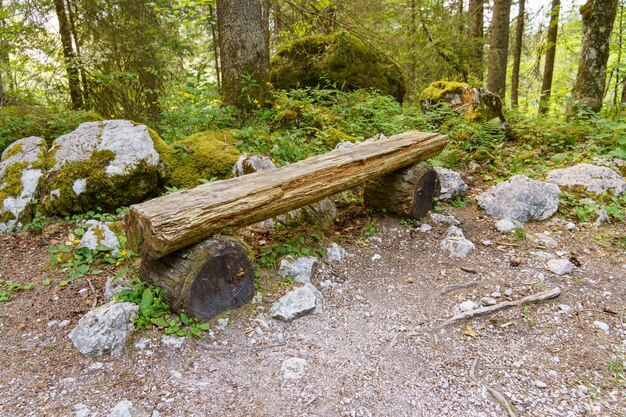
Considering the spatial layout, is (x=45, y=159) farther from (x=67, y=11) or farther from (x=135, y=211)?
(x=67, y=11)

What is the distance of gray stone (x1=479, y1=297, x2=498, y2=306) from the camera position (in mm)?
3279

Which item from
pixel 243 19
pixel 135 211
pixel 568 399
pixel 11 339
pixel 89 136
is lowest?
pixel 568 399

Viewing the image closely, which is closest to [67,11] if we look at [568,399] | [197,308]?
[197,308]

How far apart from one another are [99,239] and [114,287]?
834 mm

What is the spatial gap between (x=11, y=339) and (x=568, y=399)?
12.8 ft

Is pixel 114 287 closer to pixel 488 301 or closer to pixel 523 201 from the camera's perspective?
pixel 488 301

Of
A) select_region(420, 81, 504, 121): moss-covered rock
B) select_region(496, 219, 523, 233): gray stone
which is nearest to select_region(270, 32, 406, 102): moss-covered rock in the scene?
select_region(420, 81, 504, 121): moss-covered rock

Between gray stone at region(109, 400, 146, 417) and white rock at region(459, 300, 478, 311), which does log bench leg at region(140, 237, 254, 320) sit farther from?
white rock at region(459, 300, 478, 311)

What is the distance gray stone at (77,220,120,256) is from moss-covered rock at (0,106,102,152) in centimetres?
260

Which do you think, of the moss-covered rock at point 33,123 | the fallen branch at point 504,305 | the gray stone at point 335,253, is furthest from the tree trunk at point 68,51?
the fallen branch at point 504,305

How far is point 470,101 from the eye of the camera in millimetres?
7027

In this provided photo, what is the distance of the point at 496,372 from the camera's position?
102 inches

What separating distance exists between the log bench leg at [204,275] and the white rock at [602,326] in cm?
283

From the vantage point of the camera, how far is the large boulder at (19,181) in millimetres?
4256
